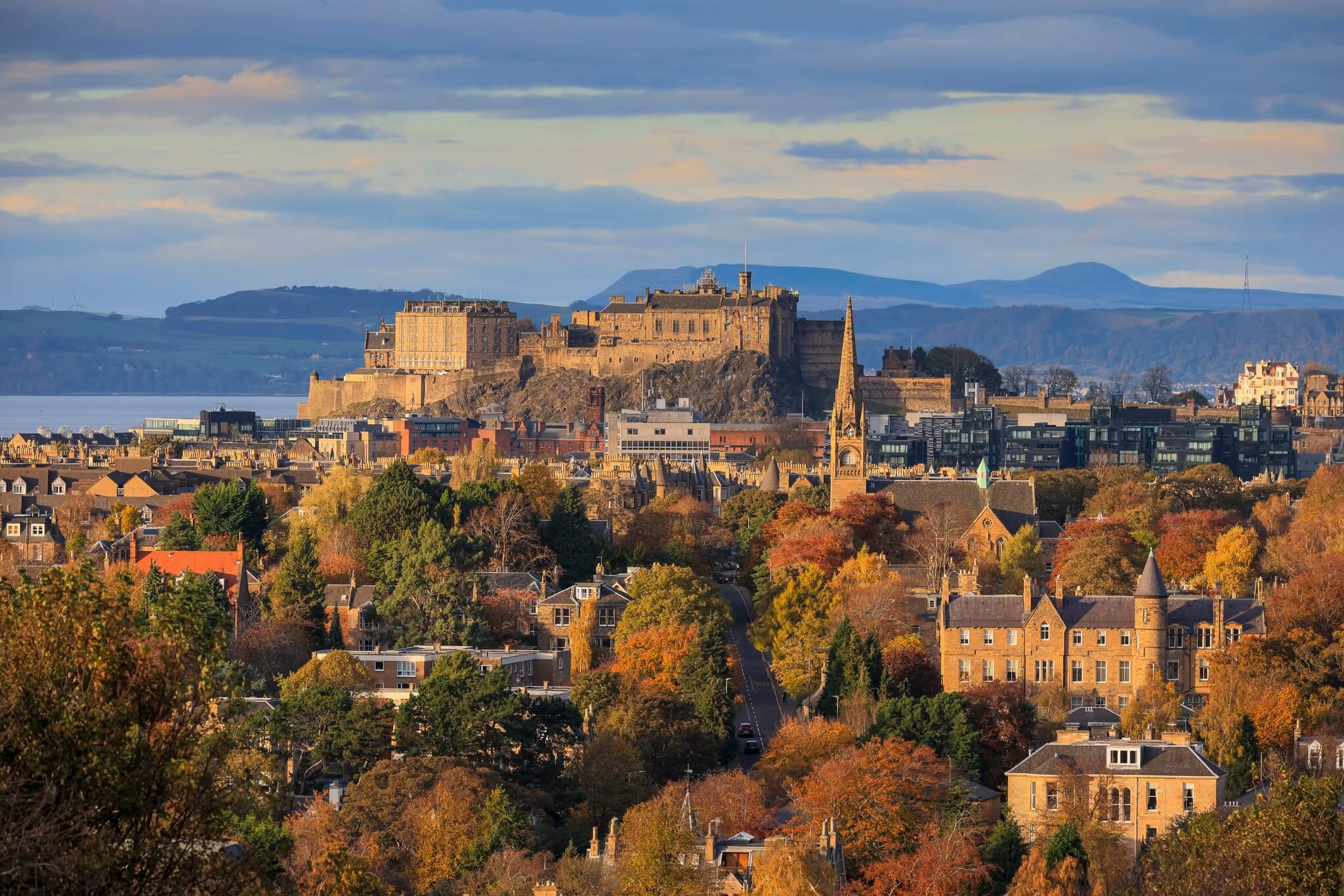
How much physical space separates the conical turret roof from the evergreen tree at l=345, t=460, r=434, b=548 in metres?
28.9

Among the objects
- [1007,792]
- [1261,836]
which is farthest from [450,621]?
[1261,836]

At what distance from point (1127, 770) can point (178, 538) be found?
4913 cm

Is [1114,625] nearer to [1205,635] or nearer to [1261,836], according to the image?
[1205,635]

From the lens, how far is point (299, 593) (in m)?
87.4

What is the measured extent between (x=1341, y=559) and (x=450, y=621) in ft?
101

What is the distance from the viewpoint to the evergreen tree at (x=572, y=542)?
331 ft

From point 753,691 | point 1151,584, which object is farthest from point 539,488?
point 1151,584

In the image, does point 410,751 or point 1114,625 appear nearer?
point 410,751

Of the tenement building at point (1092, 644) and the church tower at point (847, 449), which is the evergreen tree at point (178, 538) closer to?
the church tower at point (847, 449)

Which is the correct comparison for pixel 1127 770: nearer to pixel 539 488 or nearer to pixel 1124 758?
pixel 1124 758

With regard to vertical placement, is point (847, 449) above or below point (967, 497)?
above

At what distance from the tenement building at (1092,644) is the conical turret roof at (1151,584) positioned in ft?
0.06

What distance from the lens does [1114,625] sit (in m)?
80.8

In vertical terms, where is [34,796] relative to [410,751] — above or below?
above
